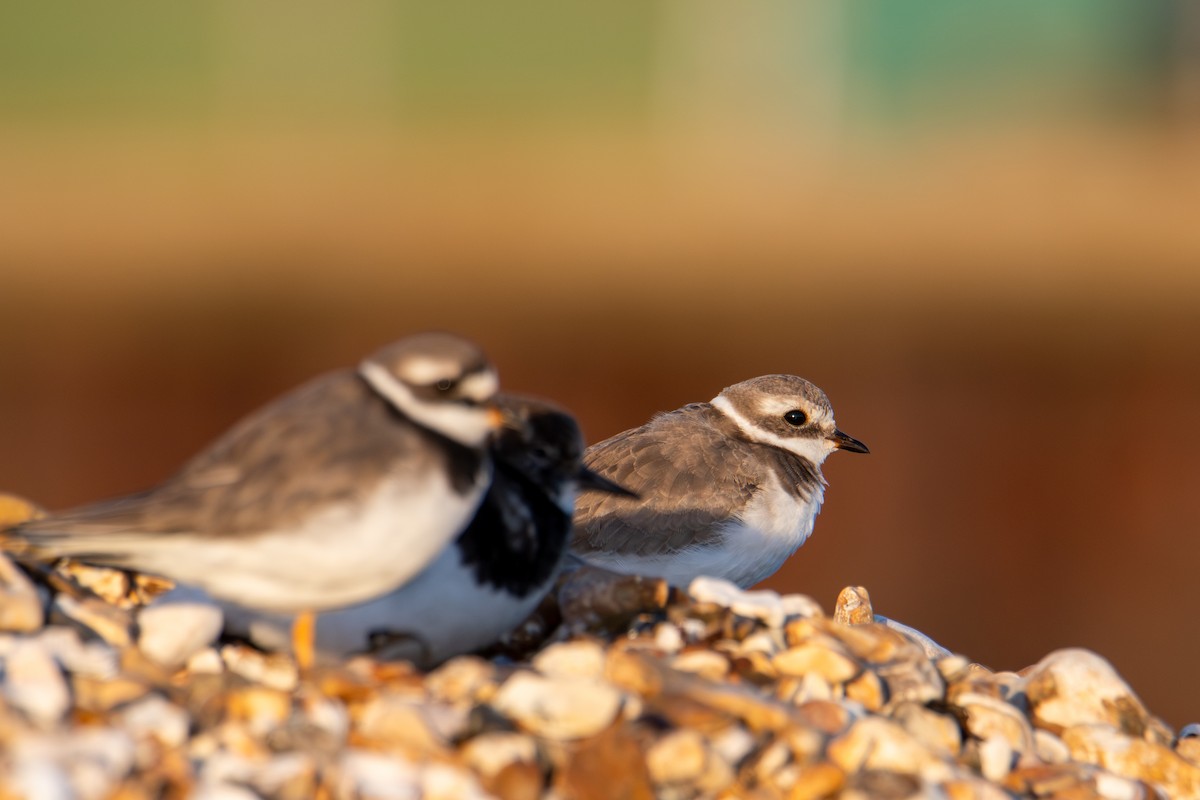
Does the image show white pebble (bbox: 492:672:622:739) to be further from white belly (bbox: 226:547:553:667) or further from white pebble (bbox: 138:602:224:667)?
white pebble (bbox: 138:602:224:667)

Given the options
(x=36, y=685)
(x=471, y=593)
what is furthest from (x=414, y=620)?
(x=36, y=685)

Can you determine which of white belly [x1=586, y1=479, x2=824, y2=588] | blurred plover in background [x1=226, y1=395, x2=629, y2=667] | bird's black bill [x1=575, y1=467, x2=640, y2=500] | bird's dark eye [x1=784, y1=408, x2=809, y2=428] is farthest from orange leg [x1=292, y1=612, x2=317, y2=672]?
bird's dark eye [x1=784, y1=408, x2=809, y2=428]

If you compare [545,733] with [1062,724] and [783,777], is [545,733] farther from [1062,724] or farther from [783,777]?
[1062,724]

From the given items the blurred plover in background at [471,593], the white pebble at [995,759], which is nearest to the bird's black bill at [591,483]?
the blurred plover in background at [471,593]

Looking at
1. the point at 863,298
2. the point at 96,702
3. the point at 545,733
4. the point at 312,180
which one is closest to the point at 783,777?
the point at 545,733

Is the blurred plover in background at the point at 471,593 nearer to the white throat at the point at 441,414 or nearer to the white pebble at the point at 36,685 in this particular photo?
the white throat at the point at 441,414

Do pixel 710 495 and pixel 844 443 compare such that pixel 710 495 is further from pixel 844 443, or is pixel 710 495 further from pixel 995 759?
pixel 995 759
